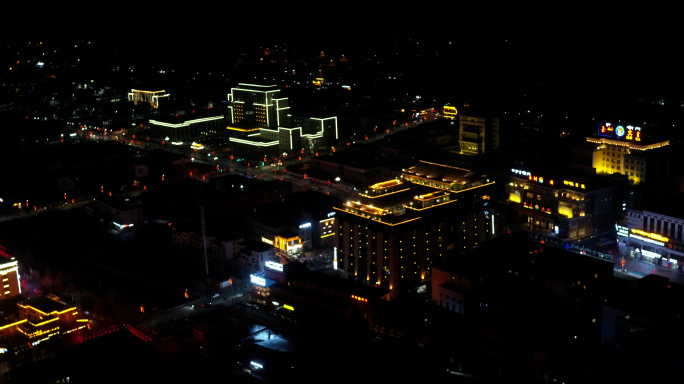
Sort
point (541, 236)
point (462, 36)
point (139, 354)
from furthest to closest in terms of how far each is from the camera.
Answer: point (462, 36), point (541, 236), point (139, 354)

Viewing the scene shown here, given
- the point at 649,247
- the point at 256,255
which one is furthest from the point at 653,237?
the point at 256,255

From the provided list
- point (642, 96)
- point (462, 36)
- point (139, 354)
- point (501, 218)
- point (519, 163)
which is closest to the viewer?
point (139, 354)

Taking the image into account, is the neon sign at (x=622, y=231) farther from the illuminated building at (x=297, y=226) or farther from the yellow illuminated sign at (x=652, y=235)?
the illuminated building at (x=297, y=226)

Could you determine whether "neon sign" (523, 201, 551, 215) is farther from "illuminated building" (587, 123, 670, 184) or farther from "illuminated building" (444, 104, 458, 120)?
"illuminated building" (444, 104, 458, 120)

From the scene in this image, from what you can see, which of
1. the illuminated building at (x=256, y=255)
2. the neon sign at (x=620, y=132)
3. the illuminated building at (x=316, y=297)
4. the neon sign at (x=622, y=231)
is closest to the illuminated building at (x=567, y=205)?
the neon sign at (x=622, y=231)

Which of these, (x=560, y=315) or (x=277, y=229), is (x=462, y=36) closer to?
(x=277, y=229)

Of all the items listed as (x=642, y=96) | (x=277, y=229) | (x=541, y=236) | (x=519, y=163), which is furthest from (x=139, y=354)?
(x=642, y=96)

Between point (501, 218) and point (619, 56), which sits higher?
point (619, 56)
